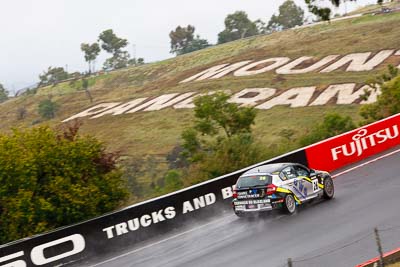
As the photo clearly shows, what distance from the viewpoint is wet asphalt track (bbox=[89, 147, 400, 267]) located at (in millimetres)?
15914

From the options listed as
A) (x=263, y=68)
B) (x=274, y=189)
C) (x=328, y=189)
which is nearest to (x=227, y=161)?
(x=328, y=189)

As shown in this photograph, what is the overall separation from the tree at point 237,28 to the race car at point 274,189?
149 m

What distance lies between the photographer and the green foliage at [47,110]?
10381 cm

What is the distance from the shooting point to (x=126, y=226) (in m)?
20.1

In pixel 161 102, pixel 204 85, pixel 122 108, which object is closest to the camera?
pixel 161 102

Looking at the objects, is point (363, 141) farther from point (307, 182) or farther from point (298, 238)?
point (298, 238)

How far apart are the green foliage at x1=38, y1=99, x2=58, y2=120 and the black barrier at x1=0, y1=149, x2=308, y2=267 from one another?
84.2m

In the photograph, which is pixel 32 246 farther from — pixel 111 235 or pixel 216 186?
pixel 216 186

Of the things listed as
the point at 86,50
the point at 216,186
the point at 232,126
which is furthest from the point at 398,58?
the point at 86,50

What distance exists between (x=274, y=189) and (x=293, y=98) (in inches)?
2165

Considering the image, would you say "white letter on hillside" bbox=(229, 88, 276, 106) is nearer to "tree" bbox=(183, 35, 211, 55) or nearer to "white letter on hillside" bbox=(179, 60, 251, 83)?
"white letter on hillside" bbox=(179, 60, 251, 83)

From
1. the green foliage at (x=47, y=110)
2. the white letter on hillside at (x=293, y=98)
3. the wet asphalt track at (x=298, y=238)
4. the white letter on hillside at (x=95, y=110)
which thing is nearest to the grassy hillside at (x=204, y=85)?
the green foliage at (x=47, y=110)

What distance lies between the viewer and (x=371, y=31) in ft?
312

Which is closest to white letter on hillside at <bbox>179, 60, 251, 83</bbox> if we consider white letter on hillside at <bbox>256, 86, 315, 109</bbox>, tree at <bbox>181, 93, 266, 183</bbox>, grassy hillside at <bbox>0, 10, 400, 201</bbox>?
grassy hillside at <bbox>0, 10, 400, 201</bbox>
